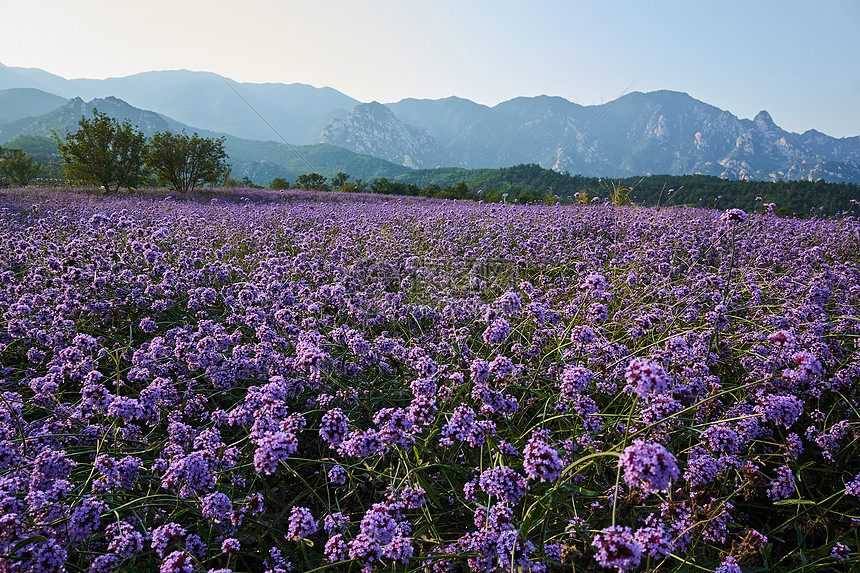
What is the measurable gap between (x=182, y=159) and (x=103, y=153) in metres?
3.63

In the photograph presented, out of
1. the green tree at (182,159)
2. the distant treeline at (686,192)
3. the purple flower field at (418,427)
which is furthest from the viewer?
the distant treeline at (686,192)

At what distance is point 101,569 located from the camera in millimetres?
1635

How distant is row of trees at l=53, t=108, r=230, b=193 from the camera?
1969 centimetres

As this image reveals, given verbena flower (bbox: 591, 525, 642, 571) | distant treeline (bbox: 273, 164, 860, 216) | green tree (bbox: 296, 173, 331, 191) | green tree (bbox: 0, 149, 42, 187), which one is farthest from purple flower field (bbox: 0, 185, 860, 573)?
green tree (bbox: 0, 149, 42, 187)

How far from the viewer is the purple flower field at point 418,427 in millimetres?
1737

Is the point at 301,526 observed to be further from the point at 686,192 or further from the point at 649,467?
the point at 686,192

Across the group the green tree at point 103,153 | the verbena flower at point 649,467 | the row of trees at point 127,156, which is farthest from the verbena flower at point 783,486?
the green tree at point 103,153

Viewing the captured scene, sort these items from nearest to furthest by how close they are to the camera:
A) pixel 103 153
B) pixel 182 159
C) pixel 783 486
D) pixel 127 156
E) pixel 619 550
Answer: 1. pixel 619 550
2. pixel 783 486
3. pixel 103 153
4. pixel 182 159
5. pixel 127 156

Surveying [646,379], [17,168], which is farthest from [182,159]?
[646,379]

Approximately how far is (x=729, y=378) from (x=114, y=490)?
4.46 metres

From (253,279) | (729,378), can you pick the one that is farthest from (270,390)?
(729,378)

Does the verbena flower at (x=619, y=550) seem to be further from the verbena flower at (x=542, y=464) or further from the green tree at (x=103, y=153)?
the green tree at (x=103, y=153)

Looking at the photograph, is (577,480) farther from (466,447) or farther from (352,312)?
(352,312)

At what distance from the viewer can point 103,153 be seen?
19797 mm
